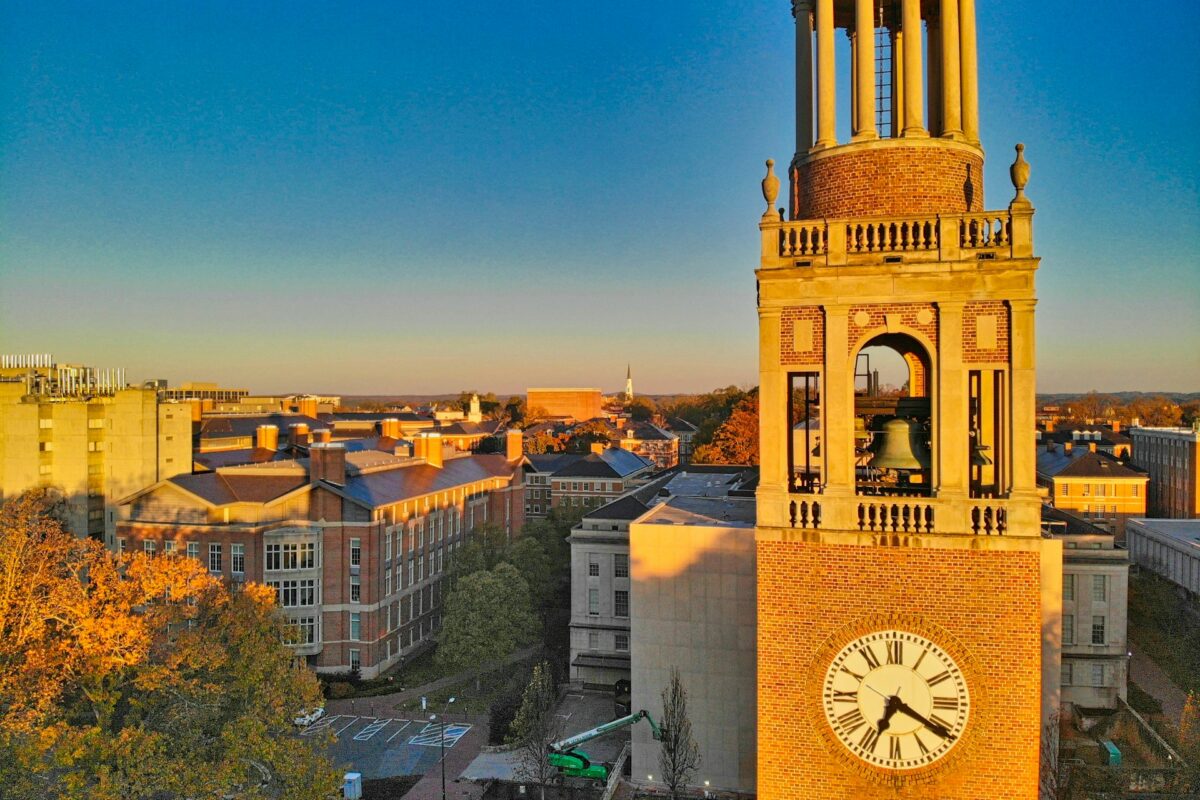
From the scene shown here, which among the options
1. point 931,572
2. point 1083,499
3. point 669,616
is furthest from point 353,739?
point 1083,499

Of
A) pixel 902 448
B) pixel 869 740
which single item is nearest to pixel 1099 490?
pixel 902 448

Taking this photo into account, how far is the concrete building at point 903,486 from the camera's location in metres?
12.8

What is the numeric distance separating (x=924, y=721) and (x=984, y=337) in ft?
21.5

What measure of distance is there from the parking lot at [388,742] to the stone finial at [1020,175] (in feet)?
99.5

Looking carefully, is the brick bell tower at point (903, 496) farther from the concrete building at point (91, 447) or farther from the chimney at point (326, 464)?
the concrete building at point (91, 447)

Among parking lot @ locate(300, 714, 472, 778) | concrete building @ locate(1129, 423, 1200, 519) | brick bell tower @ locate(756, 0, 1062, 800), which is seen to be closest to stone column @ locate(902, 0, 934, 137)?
brick bell tower @ locate(756, 0, 1062, 800)

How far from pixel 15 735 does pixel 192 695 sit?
15.7 ft

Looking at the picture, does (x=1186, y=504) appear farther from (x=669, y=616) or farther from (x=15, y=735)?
(x=15, y=735)

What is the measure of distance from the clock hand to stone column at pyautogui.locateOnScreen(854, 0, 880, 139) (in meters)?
9.91

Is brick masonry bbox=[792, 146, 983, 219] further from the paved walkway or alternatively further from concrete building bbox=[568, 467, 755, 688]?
the paved walkway

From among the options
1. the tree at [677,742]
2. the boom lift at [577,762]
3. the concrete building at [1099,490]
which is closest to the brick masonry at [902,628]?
the tree at [677,742]

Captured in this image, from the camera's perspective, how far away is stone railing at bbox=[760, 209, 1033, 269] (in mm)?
12984

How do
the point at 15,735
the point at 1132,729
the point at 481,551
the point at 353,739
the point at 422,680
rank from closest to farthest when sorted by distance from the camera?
1. the point at 15,735
2. the point at 1132,729
3. the point at 353,739
4. the point at 422,680
5. the point at 481,551

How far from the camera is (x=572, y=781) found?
3164 centimetres
